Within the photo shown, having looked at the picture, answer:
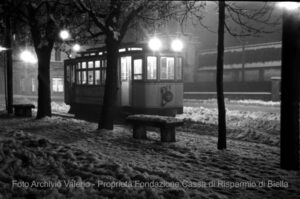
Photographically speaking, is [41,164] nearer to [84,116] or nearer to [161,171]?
[161,171]

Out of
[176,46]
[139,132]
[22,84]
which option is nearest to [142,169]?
[139,132]

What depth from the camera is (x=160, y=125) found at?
1005 centimetres

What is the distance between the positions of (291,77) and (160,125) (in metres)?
4.10

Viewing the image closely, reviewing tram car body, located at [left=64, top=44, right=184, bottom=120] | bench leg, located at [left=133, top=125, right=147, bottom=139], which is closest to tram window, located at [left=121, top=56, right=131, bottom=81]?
tram car body, located at [left=64, top=44, right=184, bottom=120]

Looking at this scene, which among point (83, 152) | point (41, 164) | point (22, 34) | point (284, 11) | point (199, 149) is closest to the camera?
point (41, 164)

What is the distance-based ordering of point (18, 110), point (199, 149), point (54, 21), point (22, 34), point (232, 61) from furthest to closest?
point (232, 61)
point (22, 34)
point (18, 110)
point (54, 21)
point (199, 149)

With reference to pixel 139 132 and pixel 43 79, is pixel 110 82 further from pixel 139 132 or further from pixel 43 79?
pixel 43 79

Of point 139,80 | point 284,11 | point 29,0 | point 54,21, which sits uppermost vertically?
point 29,0

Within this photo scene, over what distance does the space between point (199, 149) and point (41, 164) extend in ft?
13.6

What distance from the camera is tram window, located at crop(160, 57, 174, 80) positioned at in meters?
15.8

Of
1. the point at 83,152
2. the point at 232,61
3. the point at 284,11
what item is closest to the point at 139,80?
the point at 83,152

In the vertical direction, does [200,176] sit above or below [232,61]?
below

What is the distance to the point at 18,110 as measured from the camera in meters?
17.7

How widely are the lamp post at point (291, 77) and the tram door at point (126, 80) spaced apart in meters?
9.63
